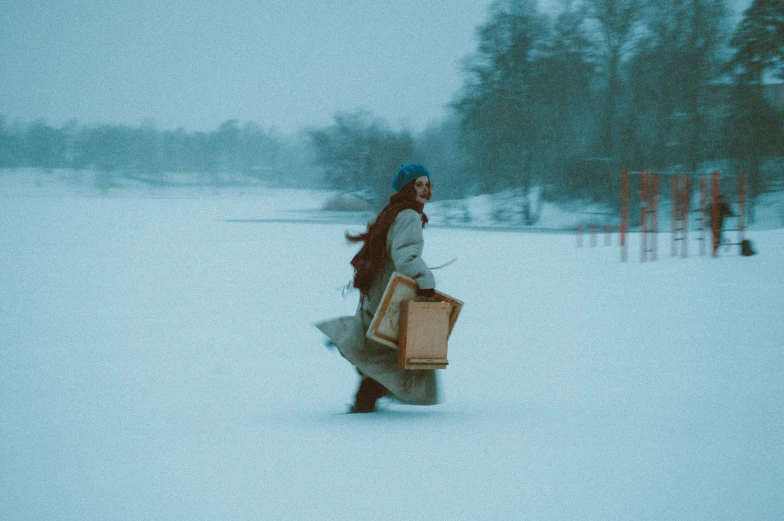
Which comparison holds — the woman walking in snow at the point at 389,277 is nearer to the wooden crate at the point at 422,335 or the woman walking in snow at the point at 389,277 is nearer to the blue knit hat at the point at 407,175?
the blue knit hat at the point at 407,175

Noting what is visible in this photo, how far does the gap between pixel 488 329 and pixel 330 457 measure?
5108mm

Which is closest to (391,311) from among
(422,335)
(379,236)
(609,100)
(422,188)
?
(422,335)

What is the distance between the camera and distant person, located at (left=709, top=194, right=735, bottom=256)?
18.1m

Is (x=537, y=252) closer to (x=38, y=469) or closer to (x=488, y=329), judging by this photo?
(x=488, y=329)

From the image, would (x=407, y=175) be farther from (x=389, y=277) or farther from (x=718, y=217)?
(x=718, y=217)

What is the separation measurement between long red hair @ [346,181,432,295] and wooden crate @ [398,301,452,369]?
32 centimetres

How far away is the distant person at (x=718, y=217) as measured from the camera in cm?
1809

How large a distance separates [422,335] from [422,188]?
0.91 m

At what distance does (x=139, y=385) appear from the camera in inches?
258

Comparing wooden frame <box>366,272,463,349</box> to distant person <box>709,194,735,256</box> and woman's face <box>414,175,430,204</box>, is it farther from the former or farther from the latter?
distant person <box>709,194,735,256</box>

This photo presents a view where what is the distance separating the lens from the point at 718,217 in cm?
1856

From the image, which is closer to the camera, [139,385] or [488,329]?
[139,385]

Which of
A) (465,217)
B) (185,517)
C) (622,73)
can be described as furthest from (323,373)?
(622,73)

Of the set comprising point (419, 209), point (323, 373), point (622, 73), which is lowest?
point (323, 373)
